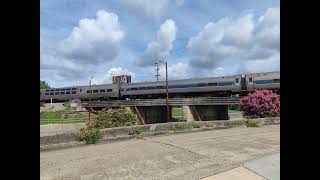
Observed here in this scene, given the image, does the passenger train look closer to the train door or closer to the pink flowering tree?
the train door

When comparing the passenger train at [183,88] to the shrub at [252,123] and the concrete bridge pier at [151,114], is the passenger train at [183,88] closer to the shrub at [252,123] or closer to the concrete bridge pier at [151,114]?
the concrete bridge pier at [151,114]

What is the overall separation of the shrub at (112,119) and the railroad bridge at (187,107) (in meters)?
30.1

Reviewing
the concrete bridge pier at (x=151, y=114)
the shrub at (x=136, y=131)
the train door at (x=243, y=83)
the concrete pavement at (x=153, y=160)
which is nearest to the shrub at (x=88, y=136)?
the concrete pavement at (x=153, y=160)

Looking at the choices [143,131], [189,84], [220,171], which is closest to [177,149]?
[220,171]

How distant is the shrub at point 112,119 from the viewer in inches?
653

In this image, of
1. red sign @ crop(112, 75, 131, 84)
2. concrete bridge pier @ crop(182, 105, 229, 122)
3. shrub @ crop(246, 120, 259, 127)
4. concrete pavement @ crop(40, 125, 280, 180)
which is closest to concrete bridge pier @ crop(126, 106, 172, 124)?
concrete bridge pier @ crop(182, 105, 229, 122)

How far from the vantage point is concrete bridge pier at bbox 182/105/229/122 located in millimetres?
51325

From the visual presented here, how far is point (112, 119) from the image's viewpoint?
1745 centimetres

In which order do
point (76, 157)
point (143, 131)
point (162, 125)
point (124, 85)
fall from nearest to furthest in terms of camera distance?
point (76, 157)
point (143, 131)
point (162, 125)
point (124, 85)
